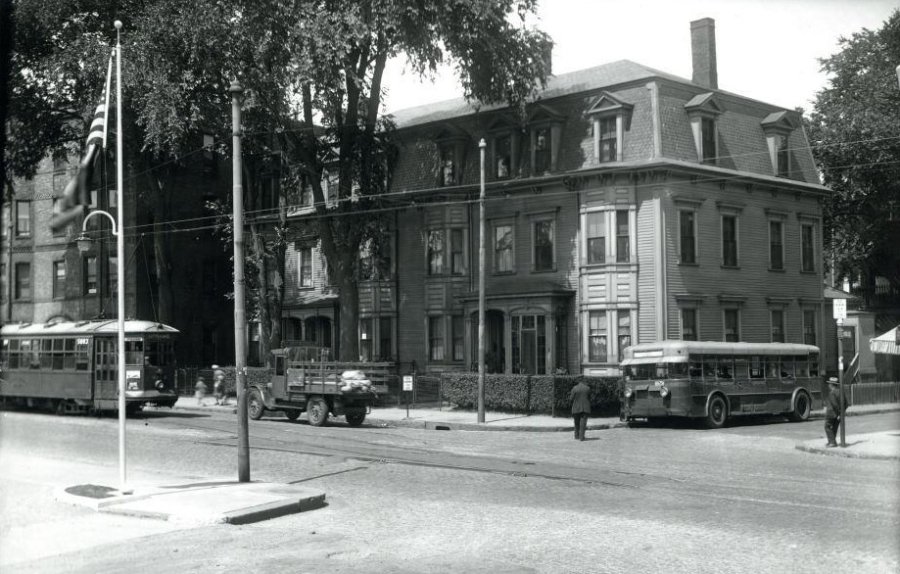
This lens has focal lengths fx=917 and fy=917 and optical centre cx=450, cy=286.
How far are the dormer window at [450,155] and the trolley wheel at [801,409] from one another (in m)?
16.8

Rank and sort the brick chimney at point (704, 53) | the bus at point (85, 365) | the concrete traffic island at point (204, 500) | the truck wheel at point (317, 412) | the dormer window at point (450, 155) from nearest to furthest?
the concrete traffic island at point (204, 500) → the truck wheel at point (317, 412) → the bus at point (85, 365) → the brick chimney at point (704, 53) → the dormer window at point (450, 155)

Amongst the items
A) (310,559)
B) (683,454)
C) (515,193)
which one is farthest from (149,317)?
(310,559)

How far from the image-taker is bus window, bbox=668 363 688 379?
89.4ft

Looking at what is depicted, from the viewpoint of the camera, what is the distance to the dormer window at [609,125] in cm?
3516

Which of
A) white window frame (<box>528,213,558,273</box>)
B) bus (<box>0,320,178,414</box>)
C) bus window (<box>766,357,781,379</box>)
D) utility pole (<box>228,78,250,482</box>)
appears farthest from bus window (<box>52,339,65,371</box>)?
bus window (<box>766,357,781,379</box>)

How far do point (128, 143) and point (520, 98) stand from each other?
18.3 metres

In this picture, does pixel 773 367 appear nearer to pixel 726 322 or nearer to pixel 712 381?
pixel 712 381

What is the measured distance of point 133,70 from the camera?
3400cm

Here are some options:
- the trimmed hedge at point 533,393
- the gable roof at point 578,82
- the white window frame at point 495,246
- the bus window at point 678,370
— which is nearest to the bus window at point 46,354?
the trimmed hedge at point 533,393

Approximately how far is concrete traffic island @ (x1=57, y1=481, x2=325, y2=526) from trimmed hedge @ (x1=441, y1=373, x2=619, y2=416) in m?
16.7

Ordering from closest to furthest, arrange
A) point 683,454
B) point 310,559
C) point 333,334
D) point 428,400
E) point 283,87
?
point 310,559, point 683,454, point 283,87, point 428,400, point 333,334

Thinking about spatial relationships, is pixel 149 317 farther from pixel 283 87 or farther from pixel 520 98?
pixel 520 98

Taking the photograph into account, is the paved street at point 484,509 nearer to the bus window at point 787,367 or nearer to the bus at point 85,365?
the bus at point 85,365

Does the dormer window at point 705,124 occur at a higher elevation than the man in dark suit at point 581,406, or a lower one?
higher
